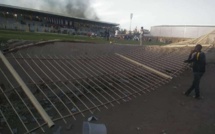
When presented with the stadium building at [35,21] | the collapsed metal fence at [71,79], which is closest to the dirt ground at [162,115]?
the collapsed metal fence at [71,79]

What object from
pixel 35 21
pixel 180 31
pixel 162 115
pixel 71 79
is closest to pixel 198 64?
pixel 162 115

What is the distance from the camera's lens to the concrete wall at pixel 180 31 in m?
47.9

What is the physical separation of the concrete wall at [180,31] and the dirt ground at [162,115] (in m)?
40.9

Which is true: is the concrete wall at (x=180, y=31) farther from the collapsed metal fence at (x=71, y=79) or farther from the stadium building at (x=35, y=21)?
the collapsed metal fence at (x=71, y=79)

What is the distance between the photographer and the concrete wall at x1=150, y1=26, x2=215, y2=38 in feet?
157

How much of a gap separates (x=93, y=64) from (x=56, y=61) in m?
1.20

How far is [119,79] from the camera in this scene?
8.02m

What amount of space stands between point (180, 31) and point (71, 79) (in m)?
48.4

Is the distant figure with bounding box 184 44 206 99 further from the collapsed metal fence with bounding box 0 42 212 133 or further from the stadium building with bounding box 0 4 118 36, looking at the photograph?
the stadium building with bounding box 0 4 118 36

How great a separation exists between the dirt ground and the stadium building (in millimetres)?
22781

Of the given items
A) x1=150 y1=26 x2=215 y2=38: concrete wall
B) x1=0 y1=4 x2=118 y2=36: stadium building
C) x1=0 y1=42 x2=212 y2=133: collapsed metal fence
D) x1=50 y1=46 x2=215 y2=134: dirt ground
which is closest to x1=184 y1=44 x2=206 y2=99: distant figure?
x1=50 y1=46 x2=215 y2=134: dirt ground

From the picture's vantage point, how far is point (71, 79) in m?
7.31

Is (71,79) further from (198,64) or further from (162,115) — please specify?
(198,64)

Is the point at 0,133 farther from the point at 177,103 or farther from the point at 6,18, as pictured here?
the point at 6,18
